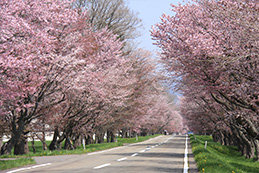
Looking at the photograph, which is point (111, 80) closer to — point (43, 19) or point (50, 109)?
point (50, 109)

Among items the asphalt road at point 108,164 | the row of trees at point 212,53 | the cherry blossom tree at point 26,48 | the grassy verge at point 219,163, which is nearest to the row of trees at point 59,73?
the cherry blossom tree at point 26,48

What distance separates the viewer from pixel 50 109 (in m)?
21.1

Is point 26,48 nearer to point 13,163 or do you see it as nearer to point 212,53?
point 13,163

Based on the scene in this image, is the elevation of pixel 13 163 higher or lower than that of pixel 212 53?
lower

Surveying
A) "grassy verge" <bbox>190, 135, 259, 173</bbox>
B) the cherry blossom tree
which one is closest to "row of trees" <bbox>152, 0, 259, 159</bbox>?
"grassy verge" <bbox>190, 135, 259, 173</bbox>

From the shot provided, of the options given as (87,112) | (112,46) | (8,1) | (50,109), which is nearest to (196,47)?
(8,1)

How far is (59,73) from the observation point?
54.9 feet

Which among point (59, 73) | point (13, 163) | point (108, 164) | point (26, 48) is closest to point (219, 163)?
point (108, 164)

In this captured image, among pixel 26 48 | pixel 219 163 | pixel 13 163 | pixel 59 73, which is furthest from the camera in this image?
pixel 59 73

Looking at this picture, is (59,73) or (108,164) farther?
(59,73)

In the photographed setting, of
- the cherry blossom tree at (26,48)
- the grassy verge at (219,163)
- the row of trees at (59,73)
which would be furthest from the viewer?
the row of trees at (59,73)

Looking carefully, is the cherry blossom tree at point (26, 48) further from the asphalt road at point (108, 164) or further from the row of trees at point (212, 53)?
the row of trees at point (212, 53)

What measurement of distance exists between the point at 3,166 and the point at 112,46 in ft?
63.0

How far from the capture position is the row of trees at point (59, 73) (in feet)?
39.9
